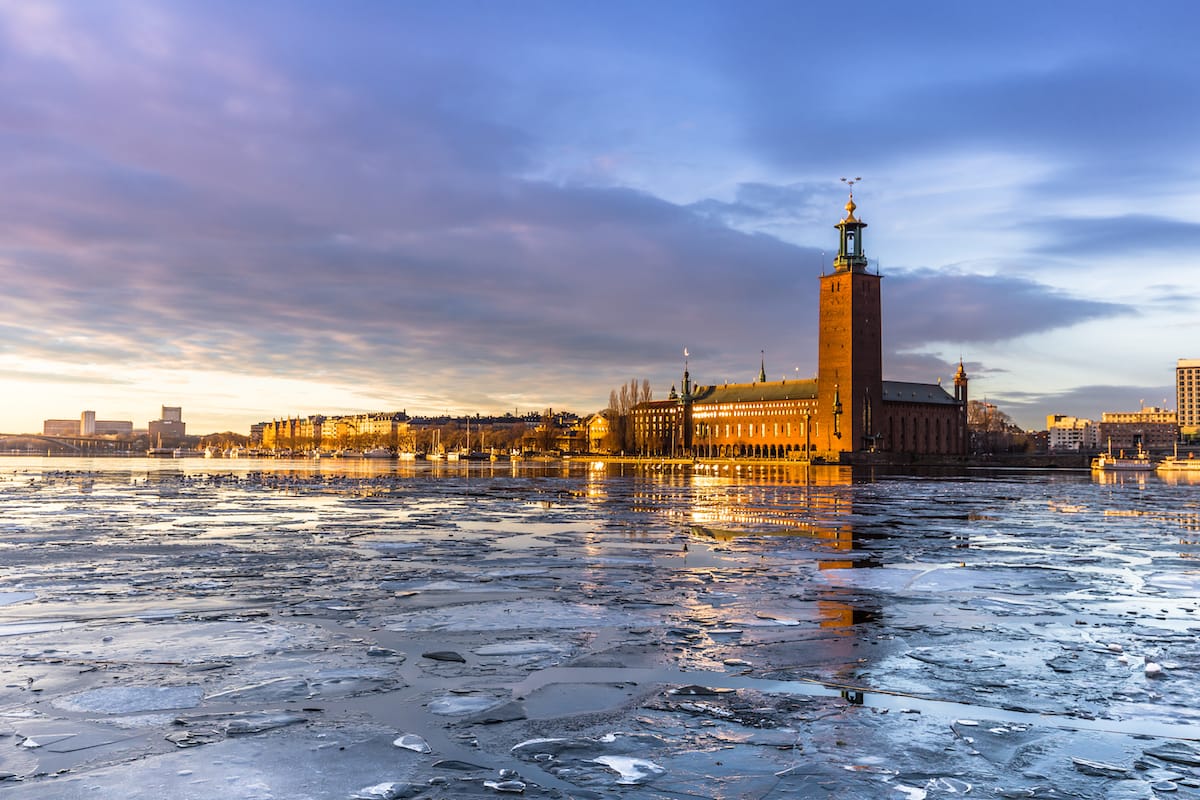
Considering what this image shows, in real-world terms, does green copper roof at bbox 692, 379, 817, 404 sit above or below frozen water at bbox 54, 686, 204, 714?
above

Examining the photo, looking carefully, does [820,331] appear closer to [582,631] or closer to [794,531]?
[794,531]

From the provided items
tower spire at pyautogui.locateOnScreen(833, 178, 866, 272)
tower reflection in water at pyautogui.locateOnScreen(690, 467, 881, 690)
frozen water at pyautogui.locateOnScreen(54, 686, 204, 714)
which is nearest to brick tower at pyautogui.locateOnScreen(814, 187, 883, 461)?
tower spire at pyautogui.locateOnScreen(833, 178, 866, 272)

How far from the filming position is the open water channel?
17.6 ft

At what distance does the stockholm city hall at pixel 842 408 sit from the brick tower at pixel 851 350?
160 millimetres

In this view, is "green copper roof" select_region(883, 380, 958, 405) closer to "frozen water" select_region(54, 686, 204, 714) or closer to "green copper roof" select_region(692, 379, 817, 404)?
"green copper roof" select_region(692, 379, 817, 404)

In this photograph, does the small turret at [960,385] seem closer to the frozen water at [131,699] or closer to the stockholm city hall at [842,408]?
the stockholm city hall at [842,408]

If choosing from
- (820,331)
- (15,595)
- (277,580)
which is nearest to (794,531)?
(277,580)

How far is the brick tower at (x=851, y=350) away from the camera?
14012 cm

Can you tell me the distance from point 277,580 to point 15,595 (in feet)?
10.6

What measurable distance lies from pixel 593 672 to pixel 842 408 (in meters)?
139

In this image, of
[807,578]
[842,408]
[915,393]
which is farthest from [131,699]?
[915,393]

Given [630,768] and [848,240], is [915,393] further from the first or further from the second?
[630,768]

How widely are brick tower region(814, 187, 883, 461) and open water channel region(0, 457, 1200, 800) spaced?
414 feet

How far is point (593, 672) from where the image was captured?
7.77m
